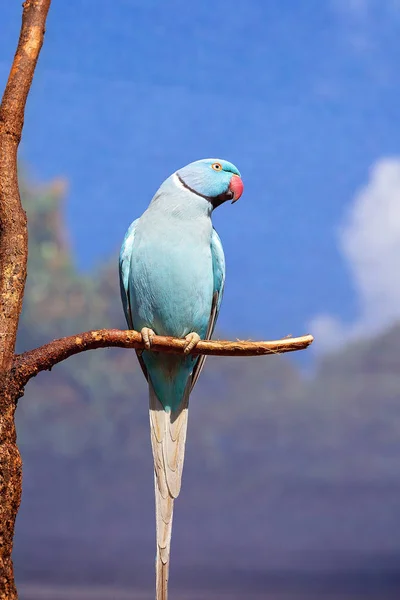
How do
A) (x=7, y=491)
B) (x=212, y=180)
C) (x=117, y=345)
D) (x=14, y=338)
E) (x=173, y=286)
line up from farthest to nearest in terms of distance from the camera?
(x=212, y=180) → (x=173, y=286) → (x=117, y=345) → (x=14, y=338) → (x=7, y=491)

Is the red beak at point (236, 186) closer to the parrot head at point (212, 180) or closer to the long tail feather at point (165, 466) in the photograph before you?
the parrot head at point (212, 180)

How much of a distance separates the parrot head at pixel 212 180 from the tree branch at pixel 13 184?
60 cm

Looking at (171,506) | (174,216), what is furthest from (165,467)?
(174,216)

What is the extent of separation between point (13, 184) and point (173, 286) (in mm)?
647

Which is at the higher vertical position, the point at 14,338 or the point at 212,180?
the point at 212,180

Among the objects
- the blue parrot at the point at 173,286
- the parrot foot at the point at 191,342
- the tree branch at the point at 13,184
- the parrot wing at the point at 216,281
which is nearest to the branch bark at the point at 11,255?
the tree branch at the point at 13,184

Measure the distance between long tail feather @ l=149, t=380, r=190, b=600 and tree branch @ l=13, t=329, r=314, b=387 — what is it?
276mm

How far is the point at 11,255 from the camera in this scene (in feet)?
7.73

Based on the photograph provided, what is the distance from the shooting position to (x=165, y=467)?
252 centimetres

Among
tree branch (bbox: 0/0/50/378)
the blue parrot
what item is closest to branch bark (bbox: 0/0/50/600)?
tree branch (bbox: 0/0/50/378)

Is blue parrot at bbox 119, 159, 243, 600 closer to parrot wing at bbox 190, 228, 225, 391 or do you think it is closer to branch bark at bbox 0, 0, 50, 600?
parrot wing at bbox 190, 228, 225, 391

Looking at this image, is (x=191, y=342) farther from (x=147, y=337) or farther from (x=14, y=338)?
(x=14, y=338)

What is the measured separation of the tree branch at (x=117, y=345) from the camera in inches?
89.3

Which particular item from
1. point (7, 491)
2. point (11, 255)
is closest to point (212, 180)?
point (11, 255)
